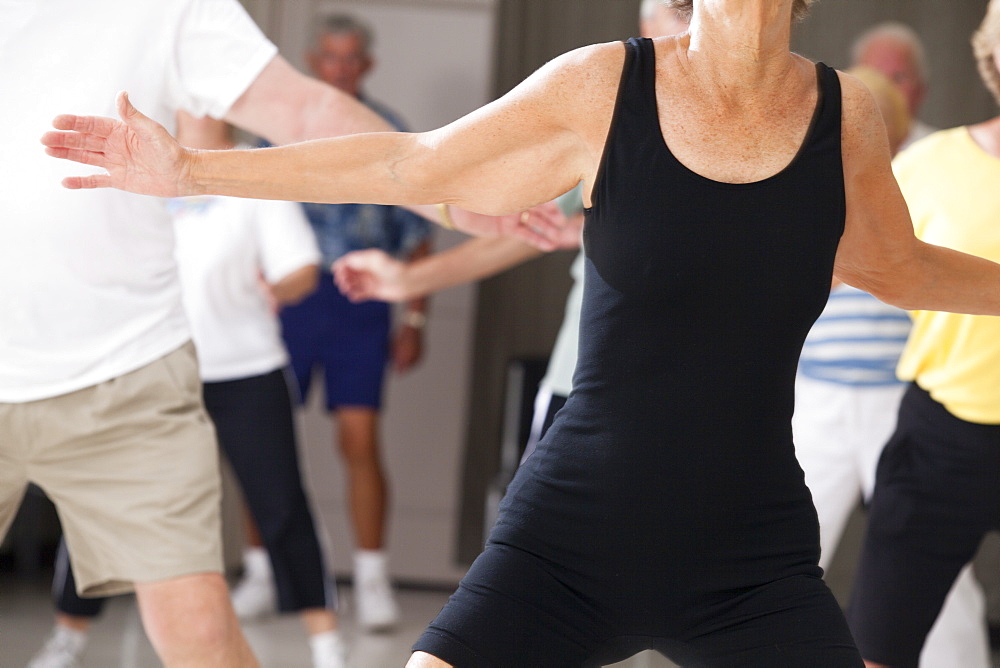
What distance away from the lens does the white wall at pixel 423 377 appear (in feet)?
15.2

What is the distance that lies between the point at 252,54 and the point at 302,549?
166cm

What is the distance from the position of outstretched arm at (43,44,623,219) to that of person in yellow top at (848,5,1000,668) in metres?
0.95

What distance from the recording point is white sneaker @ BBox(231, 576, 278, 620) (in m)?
3.93

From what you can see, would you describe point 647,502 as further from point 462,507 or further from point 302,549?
point 462,507

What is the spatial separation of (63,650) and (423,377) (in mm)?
1977

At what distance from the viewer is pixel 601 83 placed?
1.32 m

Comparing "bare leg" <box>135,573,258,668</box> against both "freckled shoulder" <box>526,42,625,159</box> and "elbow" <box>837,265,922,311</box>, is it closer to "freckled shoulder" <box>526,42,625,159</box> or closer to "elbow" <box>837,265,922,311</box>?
"freckled shoulder" <box>526,42,625,159</box>

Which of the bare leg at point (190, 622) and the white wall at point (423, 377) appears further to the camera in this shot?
the white wall at point (423, 377)

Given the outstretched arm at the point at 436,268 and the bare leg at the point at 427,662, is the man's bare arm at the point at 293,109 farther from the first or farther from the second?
the bare leg at the point at 427,662

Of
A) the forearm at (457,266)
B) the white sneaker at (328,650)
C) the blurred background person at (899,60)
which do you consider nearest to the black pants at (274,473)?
the white sneaker at (328,650)

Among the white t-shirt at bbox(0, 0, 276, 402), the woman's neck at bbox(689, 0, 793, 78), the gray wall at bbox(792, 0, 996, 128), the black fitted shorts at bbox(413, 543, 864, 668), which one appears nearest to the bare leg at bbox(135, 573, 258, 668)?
the white t-shirt at bbox(0, 0, 276, 402)

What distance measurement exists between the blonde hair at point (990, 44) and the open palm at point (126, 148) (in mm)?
1486

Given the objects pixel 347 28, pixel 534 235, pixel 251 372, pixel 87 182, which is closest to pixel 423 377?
pixel 347 28

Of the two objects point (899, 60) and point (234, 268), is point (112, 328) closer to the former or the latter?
point (234, 268)
